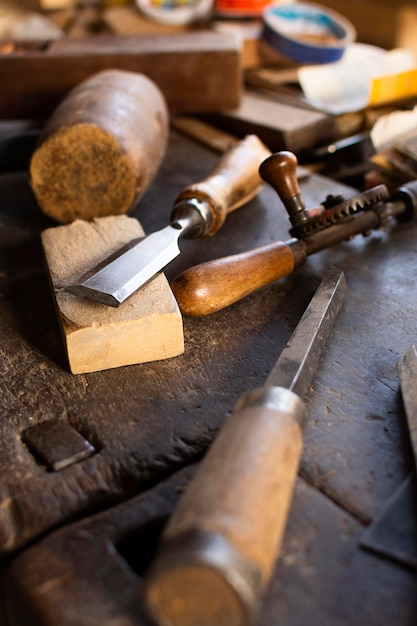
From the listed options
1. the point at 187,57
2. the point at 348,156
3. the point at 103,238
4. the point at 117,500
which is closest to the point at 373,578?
the point at 117,500

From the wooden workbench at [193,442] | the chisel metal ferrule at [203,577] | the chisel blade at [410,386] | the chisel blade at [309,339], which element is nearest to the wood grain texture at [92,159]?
the wooden workbench at [193,442]

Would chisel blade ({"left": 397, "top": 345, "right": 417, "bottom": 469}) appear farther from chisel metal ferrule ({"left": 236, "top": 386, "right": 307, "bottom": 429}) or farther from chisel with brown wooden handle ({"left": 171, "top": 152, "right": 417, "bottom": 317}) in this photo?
chisel with brown wooden handle ({"left": 171, "top": 152, "right": 417, "bottom": 317})

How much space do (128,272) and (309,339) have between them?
35cm

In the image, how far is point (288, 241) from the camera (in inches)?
55.2

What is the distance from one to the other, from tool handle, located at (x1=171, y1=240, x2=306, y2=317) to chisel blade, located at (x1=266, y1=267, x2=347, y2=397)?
0.37 ft

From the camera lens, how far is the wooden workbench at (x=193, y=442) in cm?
78

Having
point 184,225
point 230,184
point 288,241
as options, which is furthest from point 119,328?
point 230,184

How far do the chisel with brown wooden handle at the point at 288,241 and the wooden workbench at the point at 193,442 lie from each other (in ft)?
0.17

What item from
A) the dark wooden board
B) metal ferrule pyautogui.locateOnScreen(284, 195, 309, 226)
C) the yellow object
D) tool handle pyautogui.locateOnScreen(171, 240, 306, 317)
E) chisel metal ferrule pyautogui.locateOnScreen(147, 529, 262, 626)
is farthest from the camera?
the yellow object

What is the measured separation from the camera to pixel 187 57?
214cm

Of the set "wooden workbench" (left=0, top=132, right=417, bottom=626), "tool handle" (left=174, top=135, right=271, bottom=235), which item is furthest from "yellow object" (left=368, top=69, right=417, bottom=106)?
"wooden workbench" (left=0, top=132, right=417, bottom=626)

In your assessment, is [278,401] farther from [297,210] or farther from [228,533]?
[297,210]

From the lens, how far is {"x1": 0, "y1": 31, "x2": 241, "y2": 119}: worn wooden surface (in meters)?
2.10

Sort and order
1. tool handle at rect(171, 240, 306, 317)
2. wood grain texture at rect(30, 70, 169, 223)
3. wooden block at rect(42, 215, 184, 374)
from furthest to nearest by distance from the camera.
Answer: wood grain texture at rect(30, 70, 169, 223)
tool handle at rect(171, 240, 306, 317)
wooden block at rect(42, 215, 184, 374)
